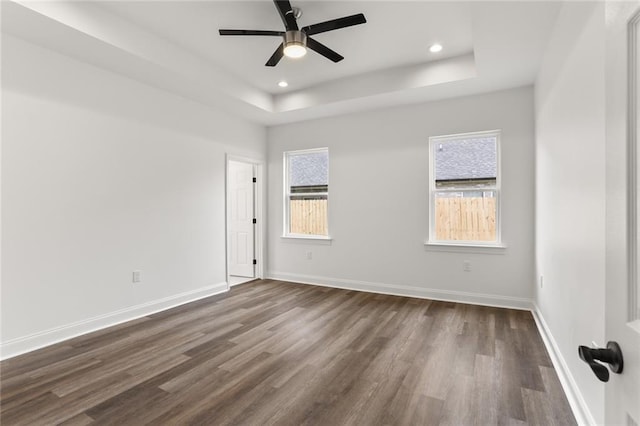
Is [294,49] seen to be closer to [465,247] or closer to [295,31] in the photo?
[295,31]

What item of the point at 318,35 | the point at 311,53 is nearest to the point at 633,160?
the point at 318,35

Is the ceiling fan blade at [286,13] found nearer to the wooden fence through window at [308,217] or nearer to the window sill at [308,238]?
the wooden fence through window at [308,217]

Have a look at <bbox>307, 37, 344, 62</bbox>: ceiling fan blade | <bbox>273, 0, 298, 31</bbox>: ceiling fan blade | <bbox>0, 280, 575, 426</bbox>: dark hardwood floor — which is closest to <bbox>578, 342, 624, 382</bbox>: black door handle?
<bbox>0, 280, 575, 426</bbox>: dark hardwood floor

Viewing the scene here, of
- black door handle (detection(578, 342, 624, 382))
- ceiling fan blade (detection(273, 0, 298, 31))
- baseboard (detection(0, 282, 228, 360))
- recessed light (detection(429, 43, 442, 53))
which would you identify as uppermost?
recessed light (detection(429, 43, 442, 53))

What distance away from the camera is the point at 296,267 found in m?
5.46

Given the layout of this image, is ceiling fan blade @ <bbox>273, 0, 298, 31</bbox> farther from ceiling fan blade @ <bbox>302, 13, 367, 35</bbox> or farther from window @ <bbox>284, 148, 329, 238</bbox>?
window @ <bbox>284, 148, 329, 238</bbox>

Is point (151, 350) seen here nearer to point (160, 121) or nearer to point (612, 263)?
point (160, 121)

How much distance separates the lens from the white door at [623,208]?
63 cm

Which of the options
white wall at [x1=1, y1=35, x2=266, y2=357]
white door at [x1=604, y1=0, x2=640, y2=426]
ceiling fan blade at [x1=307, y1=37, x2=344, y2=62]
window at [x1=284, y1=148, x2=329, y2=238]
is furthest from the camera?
window at [x1=284, y1=148, x2=329, y2=238]

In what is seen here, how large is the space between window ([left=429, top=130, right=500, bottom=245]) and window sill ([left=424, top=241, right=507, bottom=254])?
0.07 meters

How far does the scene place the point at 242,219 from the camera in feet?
19.2

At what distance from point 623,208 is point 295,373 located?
7.53 ft

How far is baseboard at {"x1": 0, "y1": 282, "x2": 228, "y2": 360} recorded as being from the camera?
8.91 ft

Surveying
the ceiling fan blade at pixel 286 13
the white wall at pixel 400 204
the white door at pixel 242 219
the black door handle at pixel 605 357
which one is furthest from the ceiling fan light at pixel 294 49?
the white door at pixel 242 219
